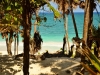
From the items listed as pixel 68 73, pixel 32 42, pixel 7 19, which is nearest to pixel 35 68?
pixel 68 73

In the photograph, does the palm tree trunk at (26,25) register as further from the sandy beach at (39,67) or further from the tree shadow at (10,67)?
the tree shadow at (10,67)

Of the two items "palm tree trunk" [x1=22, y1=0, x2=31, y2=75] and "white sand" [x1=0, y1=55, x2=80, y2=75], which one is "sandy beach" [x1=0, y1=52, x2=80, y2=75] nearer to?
"white sand" [x1=0, y1=55, x2=80, y2=75]

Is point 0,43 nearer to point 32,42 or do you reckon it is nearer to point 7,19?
point 32,42

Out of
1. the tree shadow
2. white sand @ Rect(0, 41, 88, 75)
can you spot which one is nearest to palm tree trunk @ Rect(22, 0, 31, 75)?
white sand @ Rect(0, 41, 88, 75)

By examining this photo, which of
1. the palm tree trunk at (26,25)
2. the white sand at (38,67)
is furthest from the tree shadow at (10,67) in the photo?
the palm tree trunk at (26,25)

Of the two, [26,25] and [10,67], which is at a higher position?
[26,25]

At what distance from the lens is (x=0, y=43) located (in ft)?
178

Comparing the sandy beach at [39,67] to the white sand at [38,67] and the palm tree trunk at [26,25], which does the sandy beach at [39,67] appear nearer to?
the white sand at [38,67]

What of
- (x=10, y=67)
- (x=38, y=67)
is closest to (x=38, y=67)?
(x=38, y=67)

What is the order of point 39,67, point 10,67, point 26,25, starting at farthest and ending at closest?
point 39,67 → point 10,67 → point 26,25

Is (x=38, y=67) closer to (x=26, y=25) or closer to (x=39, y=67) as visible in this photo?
(x=39, y=67)

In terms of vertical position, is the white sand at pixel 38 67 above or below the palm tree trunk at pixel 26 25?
below

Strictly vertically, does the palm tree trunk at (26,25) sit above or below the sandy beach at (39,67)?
above

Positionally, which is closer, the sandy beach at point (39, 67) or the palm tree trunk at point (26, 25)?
the palm tree trunk at point (26, 25)
